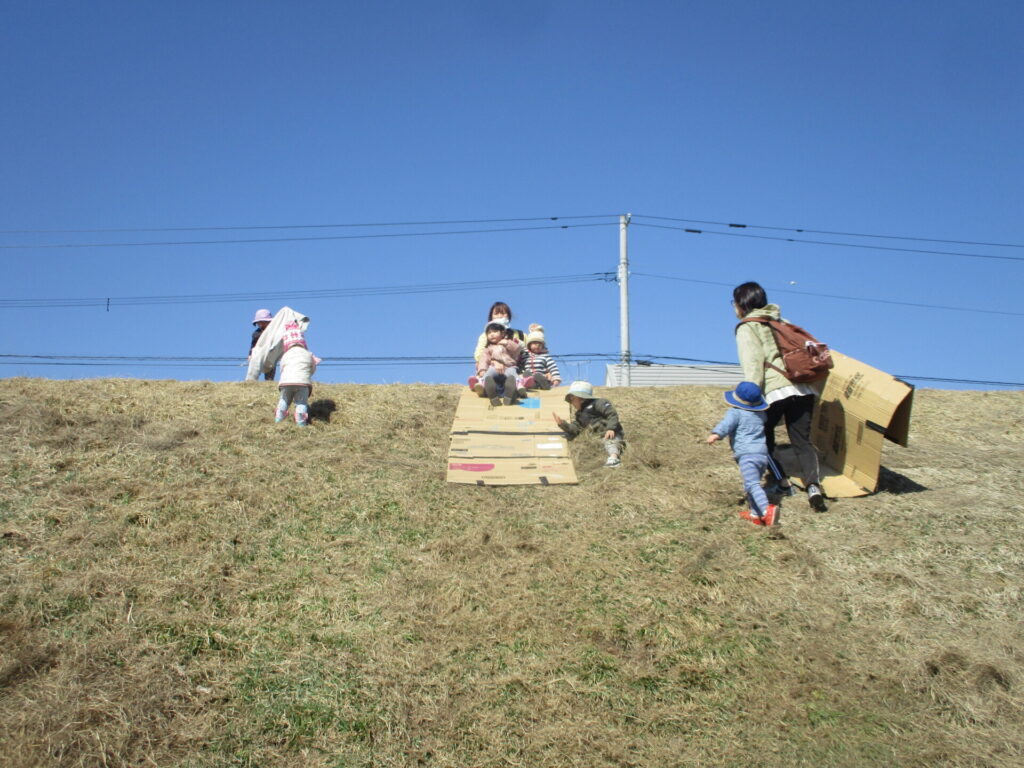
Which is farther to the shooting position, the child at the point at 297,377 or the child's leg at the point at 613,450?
the child at the point at 297,377

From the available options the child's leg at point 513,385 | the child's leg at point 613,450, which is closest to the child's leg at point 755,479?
the child's leg at point 613,450

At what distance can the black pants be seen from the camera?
9.23 m

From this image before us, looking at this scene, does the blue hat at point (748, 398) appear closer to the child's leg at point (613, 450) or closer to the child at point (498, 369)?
the child's leg at point (613, 450)

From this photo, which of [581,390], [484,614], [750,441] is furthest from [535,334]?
[484,614]

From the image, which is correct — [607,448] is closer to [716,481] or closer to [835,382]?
[716,481]

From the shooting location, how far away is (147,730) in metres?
5.95

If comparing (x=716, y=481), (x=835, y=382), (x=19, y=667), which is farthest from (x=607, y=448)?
(x=19, y=667)

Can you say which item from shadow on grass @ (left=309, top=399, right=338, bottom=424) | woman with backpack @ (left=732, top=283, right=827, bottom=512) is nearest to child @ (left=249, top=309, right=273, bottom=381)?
shadow on grass @ (left=309, top=399, right=338, bottom=424)

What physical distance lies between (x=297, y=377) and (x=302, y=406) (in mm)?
418

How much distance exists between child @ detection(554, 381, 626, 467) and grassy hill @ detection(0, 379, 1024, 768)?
374 mm

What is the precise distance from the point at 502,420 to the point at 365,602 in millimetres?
4796

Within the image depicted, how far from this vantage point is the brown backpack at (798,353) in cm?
926

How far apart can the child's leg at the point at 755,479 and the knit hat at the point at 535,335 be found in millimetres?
4869

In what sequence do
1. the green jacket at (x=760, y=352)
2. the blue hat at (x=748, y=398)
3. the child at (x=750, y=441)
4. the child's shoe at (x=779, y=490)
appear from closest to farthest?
the child at (x=750, y=441)
the blue hat at (x=748, y=398)
the green jacket at (x=760, y=352)
the child's shoe at (x=779, y=490)
